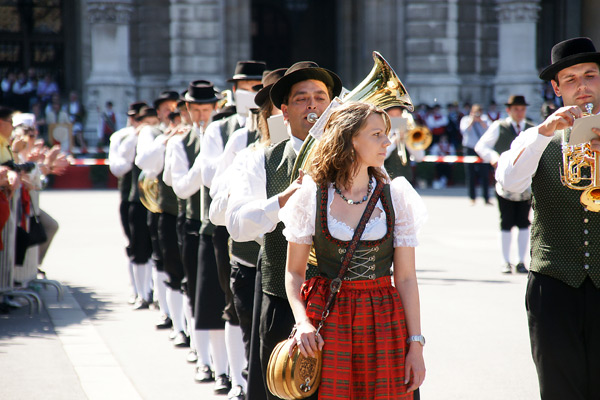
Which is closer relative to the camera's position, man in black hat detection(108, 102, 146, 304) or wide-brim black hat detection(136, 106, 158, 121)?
man in black hat detection(108, 102, 146, 304)

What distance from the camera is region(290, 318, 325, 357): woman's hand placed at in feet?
11.4

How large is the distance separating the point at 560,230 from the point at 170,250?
4.44 meters

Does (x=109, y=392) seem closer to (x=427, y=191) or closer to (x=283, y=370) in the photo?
(x=283, y=370)

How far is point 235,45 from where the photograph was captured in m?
27.2

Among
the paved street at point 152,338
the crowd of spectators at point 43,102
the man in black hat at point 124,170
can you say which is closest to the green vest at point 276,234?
the paved street at point 152,338

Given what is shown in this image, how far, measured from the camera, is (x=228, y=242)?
5.96 metres

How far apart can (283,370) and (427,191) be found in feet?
64.6

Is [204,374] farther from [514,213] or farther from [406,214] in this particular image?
[514,213]

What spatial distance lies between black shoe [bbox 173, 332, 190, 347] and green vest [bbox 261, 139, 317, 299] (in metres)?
3.51

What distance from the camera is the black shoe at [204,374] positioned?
664 cm

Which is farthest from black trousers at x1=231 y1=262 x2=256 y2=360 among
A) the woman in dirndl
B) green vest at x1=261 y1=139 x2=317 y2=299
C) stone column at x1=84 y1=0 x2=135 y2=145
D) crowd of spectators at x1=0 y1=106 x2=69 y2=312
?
stone column at x1=84 y1=0 x2=135 y2=145

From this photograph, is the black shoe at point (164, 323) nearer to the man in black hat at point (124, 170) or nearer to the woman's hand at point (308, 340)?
the man in black hat at point (124, 170)

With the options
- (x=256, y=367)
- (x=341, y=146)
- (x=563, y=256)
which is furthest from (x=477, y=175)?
(x=341, y=146)

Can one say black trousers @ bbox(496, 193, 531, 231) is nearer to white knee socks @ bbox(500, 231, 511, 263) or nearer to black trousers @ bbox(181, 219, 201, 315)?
white knee socks @ bbox(500, 231, 511, 263)
